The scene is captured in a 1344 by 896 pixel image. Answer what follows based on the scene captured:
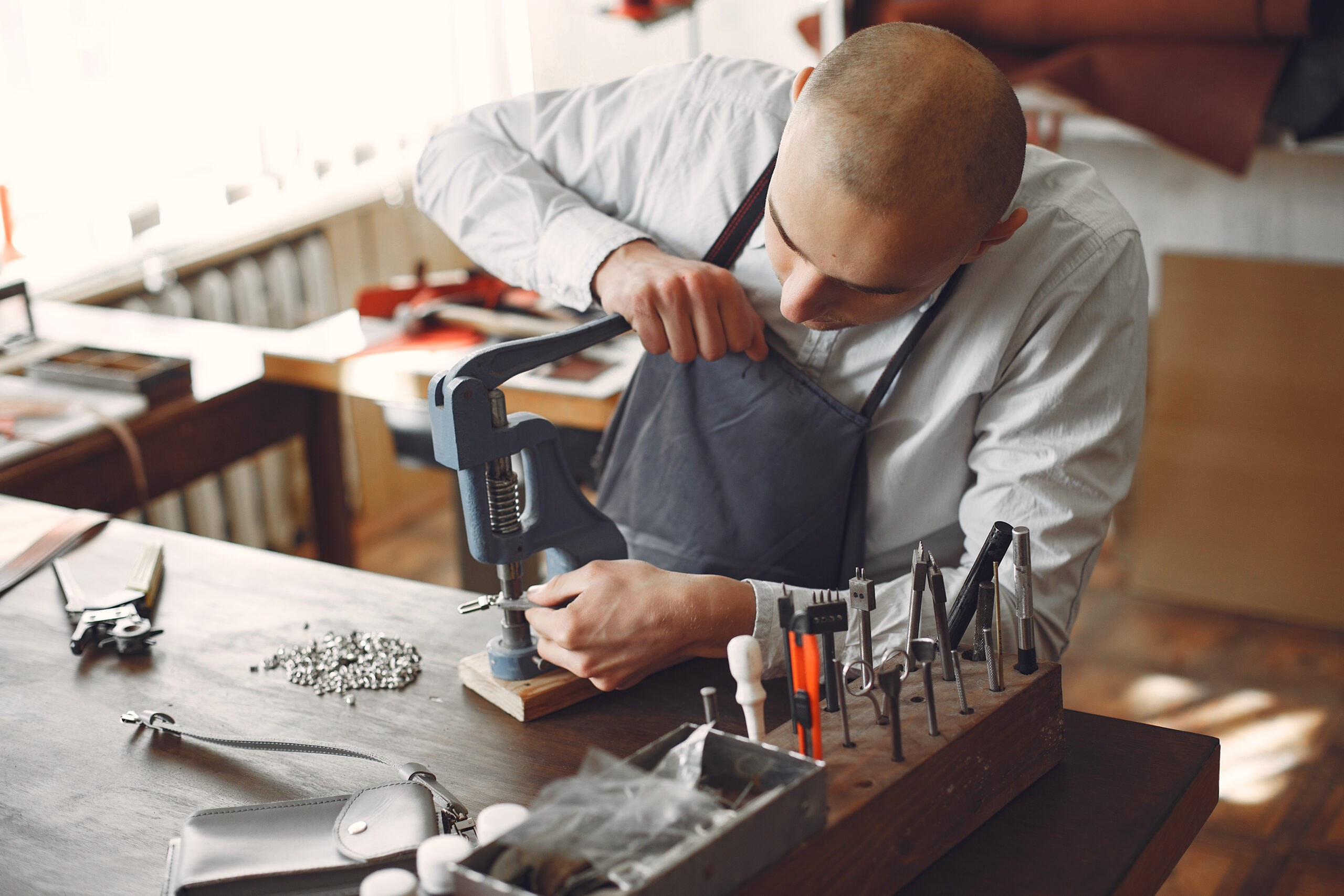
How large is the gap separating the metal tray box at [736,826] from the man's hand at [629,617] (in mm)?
260

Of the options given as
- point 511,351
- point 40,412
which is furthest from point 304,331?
point 511,351

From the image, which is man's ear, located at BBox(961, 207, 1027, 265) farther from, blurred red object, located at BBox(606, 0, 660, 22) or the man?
blurred red object, located at BBox(606, 0, 660, 22)

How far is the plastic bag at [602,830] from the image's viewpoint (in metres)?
0.63

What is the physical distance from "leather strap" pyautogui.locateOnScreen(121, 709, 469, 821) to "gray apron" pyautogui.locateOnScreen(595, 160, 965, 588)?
41cm

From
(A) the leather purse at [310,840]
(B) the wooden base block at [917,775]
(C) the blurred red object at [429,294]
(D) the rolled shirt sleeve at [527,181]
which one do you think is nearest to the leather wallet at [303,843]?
(A) the leather purse at [310,840]

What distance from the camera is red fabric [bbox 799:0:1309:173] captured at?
213 centimetres

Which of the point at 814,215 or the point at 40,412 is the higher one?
the point at 814,215

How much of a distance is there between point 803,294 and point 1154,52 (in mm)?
1621

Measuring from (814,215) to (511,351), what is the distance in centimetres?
28

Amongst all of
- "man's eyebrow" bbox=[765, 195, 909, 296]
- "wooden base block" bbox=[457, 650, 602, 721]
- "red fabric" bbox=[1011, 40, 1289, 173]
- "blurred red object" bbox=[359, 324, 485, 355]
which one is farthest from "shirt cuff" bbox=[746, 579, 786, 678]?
"red fabric" bbox=[1011, 40, 1289, 173]

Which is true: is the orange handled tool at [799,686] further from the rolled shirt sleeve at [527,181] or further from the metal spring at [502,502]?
the rolled shirt sleeve at [527,181]

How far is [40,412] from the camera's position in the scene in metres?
1.90

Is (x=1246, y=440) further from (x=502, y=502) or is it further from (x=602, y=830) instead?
(x=602, y=830)

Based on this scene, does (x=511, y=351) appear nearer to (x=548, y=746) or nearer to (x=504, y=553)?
(x=504, y=553)
